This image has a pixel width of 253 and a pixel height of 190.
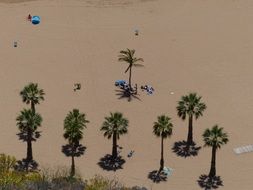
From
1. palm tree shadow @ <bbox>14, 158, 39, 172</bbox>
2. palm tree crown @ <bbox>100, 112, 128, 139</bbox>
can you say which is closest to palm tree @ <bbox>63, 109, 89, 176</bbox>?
palm tree crown @ <bbox>100, 112, 128, 139</bbox>

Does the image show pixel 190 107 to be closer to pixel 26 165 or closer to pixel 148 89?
pixel 148 89

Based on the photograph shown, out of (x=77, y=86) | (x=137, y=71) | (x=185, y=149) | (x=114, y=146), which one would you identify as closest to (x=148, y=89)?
(x=137, y=71)

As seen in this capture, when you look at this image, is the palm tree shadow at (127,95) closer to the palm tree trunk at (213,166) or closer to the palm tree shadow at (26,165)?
the palm tree shadow at (26,165)

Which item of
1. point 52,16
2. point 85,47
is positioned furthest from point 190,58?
point 52,16

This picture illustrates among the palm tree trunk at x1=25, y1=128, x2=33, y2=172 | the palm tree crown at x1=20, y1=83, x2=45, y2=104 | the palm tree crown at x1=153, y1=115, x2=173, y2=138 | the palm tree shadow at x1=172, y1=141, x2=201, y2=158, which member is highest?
the palm tree crown at x1=20, y1=83, x2=45, y2=104

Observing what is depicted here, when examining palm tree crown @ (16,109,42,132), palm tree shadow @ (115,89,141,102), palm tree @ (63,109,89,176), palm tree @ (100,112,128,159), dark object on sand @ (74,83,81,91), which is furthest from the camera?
dark object on sand @ (74,83,81,91)

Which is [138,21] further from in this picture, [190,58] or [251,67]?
[251,67]

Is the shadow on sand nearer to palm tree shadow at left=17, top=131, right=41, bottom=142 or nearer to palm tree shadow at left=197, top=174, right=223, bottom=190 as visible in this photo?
palm tree shadow at left=17, top=131, right=41, bottom=142

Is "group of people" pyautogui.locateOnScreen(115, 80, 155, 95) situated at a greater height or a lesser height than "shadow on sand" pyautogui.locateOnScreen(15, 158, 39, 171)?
greater
